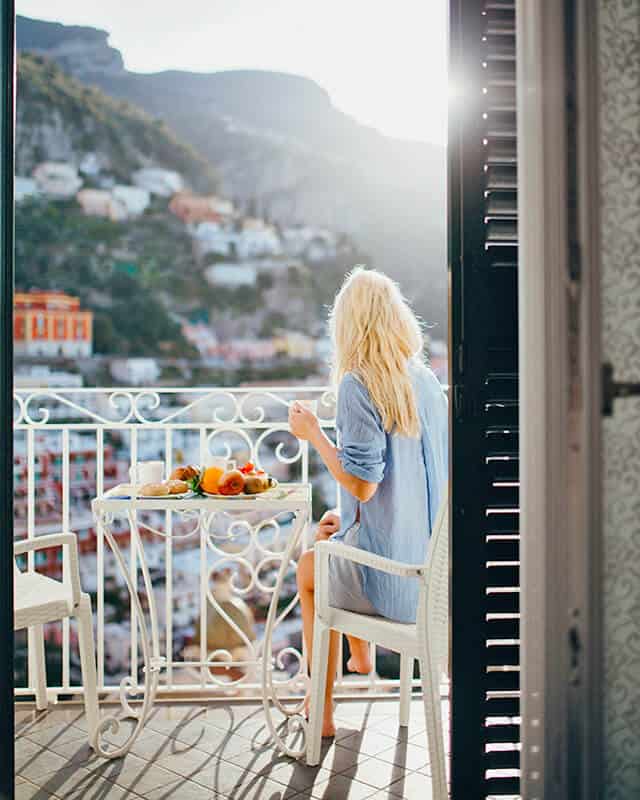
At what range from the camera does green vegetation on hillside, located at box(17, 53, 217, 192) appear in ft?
38.3

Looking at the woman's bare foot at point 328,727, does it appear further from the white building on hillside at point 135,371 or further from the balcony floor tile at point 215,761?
the white building on hillside at point 135,371

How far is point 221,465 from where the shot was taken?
2.96 metres

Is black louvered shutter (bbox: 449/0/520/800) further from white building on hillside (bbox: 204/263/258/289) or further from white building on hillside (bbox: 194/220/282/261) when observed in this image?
white building on hillside (bbox: 194/220/282/261)

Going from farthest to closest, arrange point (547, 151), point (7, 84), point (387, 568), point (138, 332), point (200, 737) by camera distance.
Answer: point (138, 332)
point (200, 737)
point (387, 568)
point (7, 84)
point (547, 151)

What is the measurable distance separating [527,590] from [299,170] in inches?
424

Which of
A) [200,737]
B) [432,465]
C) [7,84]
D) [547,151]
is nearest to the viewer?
[547,151]

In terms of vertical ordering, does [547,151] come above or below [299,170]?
below

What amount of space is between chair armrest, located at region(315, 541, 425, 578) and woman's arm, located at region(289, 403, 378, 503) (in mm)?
169

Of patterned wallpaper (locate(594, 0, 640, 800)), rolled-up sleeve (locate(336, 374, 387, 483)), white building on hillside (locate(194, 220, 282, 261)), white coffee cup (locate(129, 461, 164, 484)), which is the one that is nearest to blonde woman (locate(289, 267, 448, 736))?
rolled-up sleeve (locate(336, 374, 387, 483))

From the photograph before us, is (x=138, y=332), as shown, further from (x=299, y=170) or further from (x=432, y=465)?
(x=432, y=465)

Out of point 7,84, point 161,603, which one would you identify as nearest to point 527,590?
point 7,84

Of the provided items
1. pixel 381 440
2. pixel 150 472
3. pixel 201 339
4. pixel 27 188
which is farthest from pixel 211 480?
pixel 27 188

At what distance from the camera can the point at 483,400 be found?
1.79 metres

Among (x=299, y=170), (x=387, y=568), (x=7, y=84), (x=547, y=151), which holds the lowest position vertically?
(x=387, y=568)
